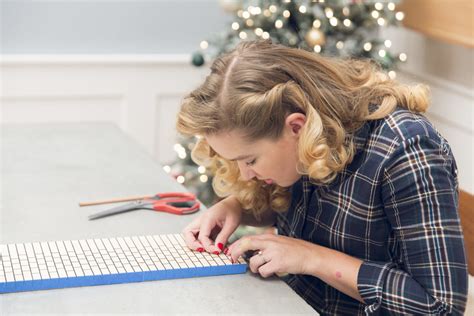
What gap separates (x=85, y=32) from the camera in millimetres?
3680

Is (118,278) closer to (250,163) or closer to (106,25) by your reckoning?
(250,163)

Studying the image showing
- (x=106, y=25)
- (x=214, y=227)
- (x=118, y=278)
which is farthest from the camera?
(x=106, y=25)

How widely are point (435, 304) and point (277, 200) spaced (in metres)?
0.47

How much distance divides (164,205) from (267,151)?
0.37 metres

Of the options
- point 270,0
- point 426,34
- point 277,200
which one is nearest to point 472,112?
point 426,34

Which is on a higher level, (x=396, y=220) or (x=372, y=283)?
(x=396, y=220)

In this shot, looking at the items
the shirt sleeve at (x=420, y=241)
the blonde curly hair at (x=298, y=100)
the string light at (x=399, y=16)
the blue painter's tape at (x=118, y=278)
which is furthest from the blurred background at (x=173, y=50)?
the blue painter's tape at (x=118, y=278)

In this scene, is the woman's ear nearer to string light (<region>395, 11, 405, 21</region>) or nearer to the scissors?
the scissors

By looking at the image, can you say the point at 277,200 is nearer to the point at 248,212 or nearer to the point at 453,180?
the point at 248,212

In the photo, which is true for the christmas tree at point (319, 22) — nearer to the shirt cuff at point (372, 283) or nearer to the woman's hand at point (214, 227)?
the woman's hand at point (214, 227)

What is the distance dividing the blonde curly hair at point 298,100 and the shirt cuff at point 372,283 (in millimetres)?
180

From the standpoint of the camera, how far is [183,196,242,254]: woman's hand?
148 centimetres

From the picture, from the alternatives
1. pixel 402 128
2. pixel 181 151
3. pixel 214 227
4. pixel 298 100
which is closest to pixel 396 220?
pixel 402 128

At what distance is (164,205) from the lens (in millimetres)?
1710
